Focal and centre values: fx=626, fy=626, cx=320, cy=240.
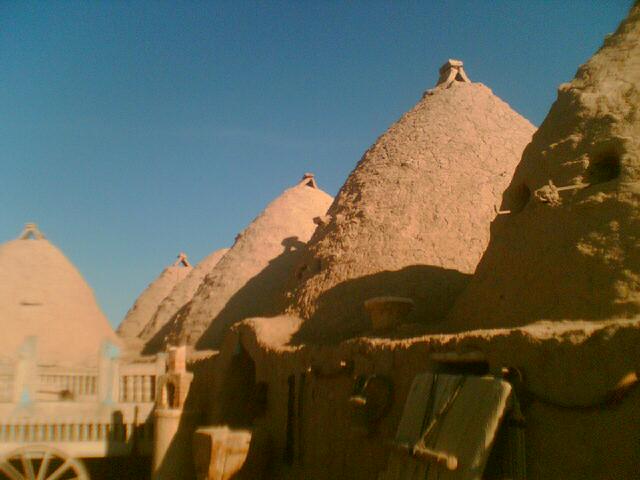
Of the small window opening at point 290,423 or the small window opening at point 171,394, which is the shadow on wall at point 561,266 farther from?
→ the small window opening at point 171,394

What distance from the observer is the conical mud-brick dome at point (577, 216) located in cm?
682

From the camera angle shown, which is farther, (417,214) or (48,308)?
(48,308)

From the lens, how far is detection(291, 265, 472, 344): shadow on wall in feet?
37.6

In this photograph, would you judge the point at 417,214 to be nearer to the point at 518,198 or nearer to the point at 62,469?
the point at 518,198

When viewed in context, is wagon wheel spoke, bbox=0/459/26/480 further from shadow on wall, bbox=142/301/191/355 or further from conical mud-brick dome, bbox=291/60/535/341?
shadow on wall, bbox=142/301/191/355

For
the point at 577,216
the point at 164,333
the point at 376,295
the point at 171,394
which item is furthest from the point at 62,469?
the point at 164,333

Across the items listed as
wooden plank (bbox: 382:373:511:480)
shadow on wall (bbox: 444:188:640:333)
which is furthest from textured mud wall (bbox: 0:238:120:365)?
wooden plank (bbox: 382:373:511:480)

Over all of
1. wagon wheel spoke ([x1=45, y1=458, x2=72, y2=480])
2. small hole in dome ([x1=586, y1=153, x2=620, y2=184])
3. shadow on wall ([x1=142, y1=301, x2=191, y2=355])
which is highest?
small hole in dome ([x1=586, y1=153, x2=620, y2=184])

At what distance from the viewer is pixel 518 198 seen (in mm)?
9102

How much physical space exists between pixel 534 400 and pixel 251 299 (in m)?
15.3

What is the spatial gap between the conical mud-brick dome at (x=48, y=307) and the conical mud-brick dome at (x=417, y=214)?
647 centimetres

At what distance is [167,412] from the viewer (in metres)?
11.4

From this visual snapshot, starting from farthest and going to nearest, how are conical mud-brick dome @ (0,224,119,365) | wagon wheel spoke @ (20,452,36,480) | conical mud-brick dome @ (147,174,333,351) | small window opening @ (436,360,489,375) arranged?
conical mud-brick dome @ (147,174,333,351) < conical mud-brick dome @ (0,224,119,365) < wagon wheel spoke @ (20,452,36,480) < small window opening @ (436,360,489,375)

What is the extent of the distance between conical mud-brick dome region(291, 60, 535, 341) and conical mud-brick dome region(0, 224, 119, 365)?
6.47 m
